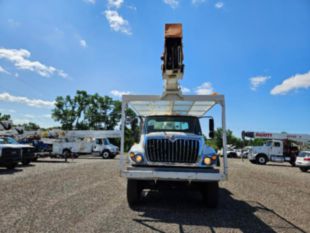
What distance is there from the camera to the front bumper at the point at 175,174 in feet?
14.7

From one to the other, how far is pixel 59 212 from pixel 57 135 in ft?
→ 66.6

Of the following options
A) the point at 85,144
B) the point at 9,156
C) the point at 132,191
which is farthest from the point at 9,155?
the point at 85,144

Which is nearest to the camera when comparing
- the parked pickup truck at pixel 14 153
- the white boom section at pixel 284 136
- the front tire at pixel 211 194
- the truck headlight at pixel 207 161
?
the truck headlight at pixel 207 161

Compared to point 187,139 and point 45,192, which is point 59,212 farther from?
point 187,139

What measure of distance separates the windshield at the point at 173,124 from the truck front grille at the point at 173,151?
0.85 m

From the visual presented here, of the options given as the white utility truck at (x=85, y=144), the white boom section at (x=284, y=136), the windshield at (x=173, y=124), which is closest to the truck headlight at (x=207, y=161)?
the windshield at (x=173, y=124)

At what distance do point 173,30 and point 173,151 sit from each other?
8.28ft

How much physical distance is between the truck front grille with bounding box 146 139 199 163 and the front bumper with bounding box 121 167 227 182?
1.33 feet

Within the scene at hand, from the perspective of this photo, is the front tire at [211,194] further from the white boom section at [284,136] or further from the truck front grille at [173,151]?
the white boom section at [284,136]

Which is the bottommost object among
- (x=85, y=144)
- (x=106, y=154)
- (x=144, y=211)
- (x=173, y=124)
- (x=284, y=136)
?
(x=106, y=154)

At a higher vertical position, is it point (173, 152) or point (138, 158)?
point (173, 152)

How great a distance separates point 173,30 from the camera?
459 cm

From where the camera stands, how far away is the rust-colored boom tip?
14.9 ft

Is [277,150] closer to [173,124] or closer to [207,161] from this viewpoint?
[173,124]
